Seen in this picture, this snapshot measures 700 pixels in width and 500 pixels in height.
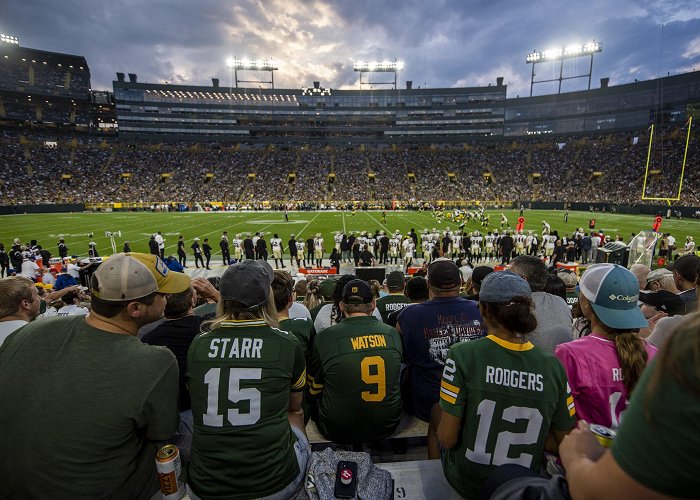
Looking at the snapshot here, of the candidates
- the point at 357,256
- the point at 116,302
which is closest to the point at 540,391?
the point at 116,302

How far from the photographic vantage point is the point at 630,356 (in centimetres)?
221

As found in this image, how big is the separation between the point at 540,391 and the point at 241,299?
1.93 m

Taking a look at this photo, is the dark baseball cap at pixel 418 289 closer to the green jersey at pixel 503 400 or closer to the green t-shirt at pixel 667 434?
the green jersey at pixel 503 400

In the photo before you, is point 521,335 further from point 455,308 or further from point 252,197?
point 252,197

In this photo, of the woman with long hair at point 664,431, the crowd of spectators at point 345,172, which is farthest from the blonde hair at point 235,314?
the crowd of spectators at point 345,172

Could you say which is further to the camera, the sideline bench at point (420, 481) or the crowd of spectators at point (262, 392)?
the sideline bench at point (420, 481)

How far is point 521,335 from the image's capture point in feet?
7.11

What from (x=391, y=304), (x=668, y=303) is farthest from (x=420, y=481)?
(x=668, y=303)

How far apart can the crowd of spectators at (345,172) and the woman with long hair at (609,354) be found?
5577 cm

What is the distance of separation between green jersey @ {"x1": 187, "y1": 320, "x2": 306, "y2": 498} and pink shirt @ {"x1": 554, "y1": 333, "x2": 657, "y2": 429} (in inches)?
77.7

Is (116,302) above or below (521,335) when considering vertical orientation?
above

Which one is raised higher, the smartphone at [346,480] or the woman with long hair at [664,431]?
the woman with long hair at [664,431]

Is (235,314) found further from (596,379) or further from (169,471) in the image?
(596,379)

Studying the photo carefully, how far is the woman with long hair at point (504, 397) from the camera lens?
2.00 m
